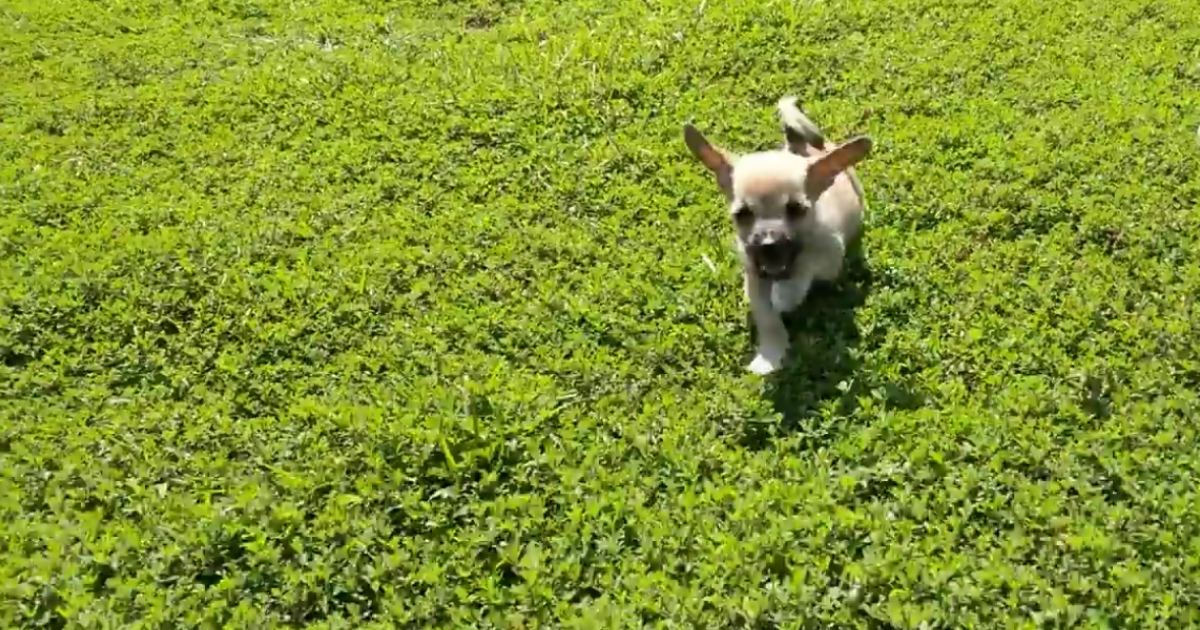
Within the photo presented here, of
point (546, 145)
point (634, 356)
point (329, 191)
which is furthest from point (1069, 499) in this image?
point (329, 191)

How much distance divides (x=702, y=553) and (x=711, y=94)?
181 inches

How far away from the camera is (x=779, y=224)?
5258 mm

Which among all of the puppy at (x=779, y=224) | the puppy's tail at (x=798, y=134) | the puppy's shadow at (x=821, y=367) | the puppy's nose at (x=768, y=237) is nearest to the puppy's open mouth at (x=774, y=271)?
the puppy at (x=779, y=224)

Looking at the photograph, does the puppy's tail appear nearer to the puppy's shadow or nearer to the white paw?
the puppy's shadow

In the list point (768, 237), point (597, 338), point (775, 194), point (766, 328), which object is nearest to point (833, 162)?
point (775, 194)

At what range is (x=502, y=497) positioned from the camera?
4.67 meters

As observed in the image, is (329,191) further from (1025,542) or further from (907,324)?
(1025,542)

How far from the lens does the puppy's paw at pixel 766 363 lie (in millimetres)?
5305

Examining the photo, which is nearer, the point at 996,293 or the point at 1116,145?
the point at 996,293

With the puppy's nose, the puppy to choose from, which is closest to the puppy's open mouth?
the puppy

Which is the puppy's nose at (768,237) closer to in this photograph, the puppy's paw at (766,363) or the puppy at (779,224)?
the puppy at (779,224)

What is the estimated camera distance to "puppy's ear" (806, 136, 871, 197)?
5309mm

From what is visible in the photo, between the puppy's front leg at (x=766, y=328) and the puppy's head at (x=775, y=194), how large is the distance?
0.32 ft

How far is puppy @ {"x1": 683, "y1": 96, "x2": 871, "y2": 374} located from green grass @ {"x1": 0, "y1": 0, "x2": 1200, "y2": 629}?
181 millimetres
